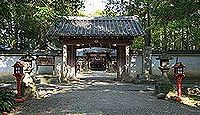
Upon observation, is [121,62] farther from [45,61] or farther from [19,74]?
[19,74]

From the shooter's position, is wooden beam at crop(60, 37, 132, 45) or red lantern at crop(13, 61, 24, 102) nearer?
red lantern at crop(13, 61, 24, 102)

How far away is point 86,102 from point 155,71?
13.4m

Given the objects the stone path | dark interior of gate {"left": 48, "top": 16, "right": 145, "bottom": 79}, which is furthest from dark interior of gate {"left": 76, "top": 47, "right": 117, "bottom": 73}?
the stone path

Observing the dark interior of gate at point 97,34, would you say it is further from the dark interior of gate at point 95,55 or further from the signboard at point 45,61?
the dark interior of gate at point 95,55

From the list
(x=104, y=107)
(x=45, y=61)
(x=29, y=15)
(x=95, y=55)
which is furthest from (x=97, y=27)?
(x=95, y=55)

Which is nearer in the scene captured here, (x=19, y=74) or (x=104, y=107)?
(x=104, y=107)

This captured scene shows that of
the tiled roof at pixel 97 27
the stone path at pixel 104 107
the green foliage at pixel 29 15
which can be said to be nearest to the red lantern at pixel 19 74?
the stone path at pixel 104 107

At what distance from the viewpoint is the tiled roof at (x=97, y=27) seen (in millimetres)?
25047

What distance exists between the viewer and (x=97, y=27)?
1057 inches

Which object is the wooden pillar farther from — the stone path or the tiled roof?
the stone path

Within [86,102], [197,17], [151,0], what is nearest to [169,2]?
[197,17]

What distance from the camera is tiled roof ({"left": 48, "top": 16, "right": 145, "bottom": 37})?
25.0 meters

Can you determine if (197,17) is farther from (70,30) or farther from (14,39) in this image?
(14,39)

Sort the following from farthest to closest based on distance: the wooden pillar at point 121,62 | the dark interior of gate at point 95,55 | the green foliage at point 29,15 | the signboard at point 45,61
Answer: the dark interior of gate at point 95,55 < the signboard at point 45,61 < the wooden pillar at point 121,62 < the green foliage at point 29,15
